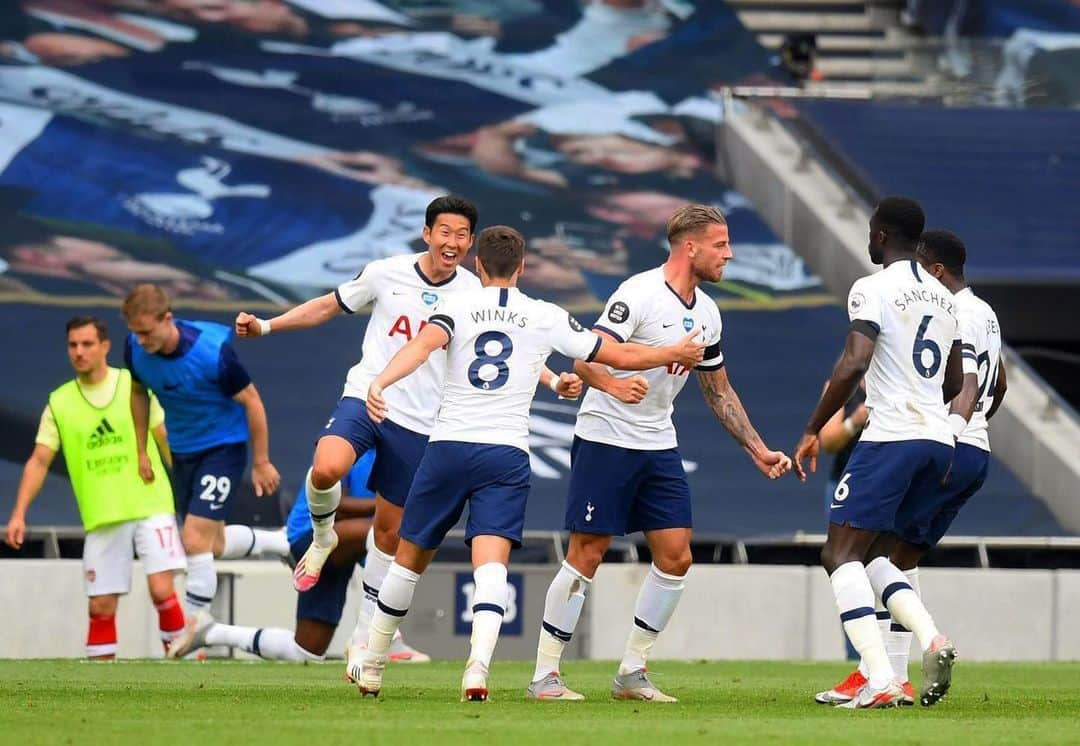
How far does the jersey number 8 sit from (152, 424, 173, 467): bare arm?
481 centimetres

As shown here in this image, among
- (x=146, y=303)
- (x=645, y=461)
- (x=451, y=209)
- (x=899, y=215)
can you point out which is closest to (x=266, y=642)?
(x=146, y=303)

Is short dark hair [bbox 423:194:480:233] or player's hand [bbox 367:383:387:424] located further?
short dark hair [bbox 423:194:480:233]

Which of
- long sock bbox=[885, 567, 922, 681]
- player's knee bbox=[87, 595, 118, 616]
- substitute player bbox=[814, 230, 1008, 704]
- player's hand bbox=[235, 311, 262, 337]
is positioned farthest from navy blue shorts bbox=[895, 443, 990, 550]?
player's knee bbox=[87, 595, 118, 616]

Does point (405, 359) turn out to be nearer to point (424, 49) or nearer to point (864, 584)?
point (864, 584)

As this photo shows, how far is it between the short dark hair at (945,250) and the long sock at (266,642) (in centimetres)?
461

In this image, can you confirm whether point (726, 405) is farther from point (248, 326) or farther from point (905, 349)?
point (248, 326)

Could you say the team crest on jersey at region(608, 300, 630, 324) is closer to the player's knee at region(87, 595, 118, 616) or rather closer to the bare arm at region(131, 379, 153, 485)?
the bare arm at region(131, 379, 153, 485)

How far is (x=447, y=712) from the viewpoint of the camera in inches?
332

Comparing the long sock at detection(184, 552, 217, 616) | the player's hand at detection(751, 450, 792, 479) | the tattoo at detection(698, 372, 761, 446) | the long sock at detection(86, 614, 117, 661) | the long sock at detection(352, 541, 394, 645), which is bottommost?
the long sock at detection(86, 614, 117, 661)

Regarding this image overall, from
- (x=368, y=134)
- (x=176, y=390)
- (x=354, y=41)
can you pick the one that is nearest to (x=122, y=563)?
(x=176, y=390)

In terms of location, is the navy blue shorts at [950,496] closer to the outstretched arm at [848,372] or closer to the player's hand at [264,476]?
the outstretched arm at [848,372]

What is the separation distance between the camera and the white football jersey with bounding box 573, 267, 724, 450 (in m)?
9.40

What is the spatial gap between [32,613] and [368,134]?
14.1m

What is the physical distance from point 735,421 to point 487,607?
1.63 metres
